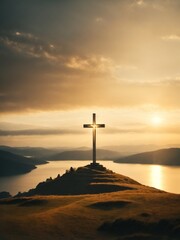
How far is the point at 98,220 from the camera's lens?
120 feet

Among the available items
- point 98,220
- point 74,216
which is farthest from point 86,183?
point 98,220

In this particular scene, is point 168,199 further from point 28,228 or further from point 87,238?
point 28,228

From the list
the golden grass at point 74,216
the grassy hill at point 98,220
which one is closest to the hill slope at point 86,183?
the golden grass at point 74,216

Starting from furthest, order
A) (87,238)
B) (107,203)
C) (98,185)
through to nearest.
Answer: (98,185) → (107,203) → (87,238)

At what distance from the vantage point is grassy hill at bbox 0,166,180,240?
3159 cm

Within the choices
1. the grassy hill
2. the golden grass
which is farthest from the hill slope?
the grassy hill

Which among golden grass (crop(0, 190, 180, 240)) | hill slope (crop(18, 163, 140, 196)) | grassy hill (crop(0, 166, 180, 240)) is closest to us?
grassy hill (crop(0, 166, 180, 240))

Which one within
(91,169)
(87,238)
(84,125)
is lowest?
(87,238)

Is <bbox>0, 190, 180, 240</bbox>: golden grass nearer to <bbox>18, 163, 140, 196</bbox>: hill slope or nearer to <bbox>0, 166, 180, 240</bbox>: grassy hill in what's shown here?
<bbox>0, 166, 180, 240</bbox>: grassy hill

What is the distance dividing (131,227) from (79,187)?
41475 mm

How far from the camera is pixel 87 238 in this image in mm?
31328

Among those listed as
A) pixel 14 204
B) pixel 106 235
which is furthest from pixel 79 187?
pixel 106 235

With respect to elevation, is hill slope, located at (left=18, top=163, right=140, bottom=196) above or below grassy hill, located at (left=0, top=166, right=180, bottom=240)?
above

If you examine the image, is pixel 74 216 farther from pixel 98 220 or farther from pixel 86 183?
pixel 86 183
